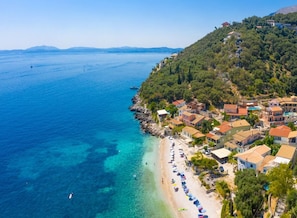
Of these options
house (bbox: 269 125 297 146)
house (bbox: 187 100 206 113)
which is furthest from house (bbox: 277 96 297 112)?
house (bbox: 187 100 206 113)

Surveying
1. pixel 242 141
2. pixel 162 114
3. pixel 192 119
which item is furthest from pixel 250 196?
pixel 162 114

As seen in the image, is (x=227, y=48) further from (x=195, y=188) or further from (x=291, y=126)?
(x=195, y=188)

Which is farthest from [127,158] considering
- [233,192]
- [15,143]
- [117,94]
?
[117,94]

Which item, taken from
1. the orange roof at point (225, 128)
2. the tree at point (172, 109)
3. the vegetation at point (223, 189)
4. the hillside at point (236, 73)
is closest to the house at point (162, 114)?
the tree at point (172, 109)

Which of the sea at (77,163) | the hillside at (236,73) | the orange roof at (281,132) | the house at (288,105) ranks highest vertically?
the hillside at (236,73)

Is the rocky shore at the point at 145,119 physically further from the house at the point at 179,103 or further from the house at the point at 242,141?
the house at the point at 242,141

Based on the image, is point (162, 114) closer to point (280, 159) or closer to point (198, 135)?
point (198, 135)
